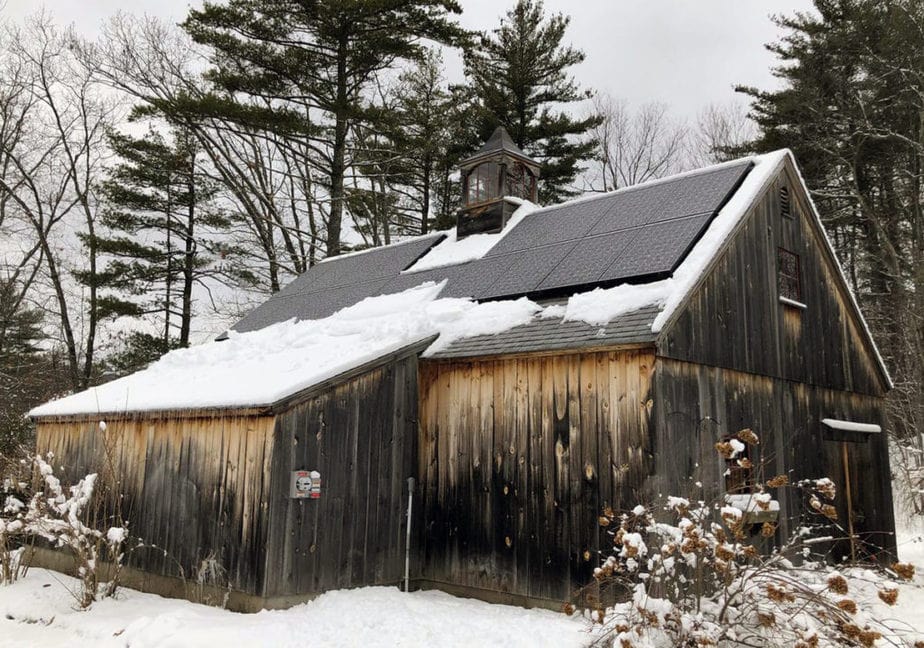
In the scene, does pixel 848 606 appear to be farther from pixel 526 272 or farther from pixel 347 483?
pixel 526 272

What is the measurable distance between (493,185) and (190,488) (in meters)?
8.02

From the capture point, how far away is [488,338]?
913 cm

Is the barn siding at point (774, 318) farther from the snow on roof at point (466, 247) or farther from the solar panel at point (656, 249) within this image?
the snow on roof at point (466, 247)

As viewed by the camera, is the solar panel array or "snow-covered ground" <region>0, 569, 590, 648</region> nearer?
"snow-covered ground" <region>0, 569, 590, 648</region>

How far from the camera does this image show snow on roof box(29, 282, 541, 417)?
873 centimetres

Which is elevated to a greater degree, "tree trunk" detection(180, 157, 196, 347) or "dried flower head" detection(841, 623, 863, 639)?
"tree trunk" detection(180, 157, 196, 347)

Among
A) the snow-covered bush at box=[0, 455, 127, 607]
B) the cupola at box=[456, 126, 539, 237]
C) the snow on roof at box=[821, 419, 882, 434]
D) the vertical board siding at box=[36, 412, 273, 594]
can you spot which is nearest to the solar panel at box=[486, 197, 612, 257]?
the cupola at box=[456, 126, 539, 237]

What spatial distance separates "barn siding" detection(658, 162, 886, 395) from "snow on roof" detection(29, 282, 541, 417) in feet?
6.76

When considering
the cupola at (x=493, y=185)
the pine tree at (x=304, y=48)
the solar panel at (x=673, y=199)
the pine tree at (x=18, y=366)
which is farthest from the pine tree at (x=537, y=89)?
the pine tree at (x=18, y=366)

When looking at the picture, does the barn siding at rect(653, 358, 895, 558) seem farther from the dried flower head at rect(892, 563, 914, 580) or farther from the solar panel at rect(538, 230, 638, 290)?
the dried flower head at rect(892, 563, 914, 580)

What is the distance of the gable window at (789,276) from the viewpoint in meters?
10.1

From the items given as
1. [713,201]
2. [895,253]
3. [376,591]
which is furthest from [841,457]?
[895,253]

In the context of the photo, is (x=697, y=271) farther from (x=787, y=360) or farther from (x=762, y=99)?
(x=762, y=99)

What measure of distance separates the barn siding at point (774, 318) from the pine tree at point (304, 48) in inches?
472
